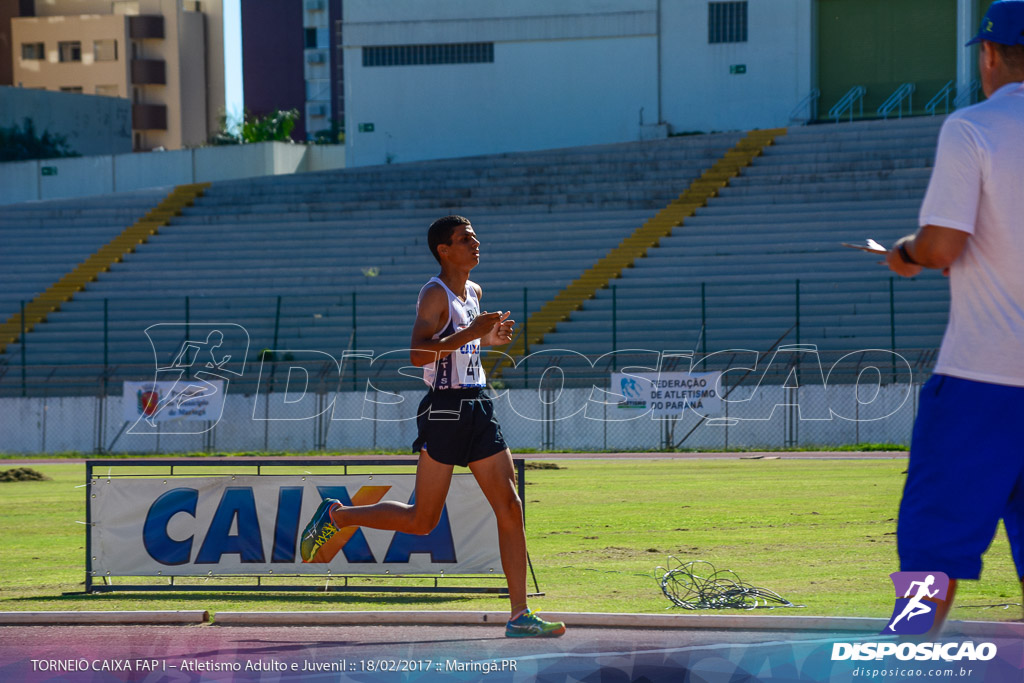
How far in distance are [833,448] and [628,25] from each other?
23.2m

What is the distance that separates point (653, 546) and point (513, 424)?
15.3 metres

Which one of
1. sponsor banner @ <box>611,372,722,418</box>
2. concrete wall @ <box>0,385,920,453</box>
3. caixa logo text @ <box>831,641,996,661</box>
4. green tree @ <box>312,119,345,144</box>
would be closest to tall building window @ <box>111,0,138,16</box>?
green tree @ <box>312,119,345,144</box>

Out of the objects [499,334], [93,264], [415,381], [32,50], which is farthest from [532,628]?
[32,50]

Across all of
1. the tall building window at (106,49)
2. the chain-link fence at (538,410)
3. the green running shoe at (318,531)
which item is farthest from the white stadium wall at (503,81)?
the tall building window at (106,49)

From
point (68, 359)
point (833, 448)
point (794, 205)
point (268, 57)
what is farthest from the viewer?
point (268, 57)

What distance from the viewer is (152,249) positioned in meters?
36.1

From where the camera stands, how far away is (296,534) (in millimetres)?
8508

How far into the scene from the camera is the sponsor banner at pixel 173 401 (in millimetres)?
26688

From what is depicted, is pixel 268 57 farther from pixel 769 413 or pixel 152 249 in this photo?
pixel 769 413

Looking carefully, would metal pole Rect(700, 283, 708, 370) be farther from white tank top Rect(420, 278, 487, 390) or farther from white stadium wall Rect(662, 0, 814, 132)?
white tank top Rect(420, 278, 487, 390)

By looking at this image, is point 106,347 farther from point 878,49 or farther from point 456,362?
point 878,49

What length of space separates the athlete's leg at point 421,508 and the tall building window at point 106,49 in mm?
78259

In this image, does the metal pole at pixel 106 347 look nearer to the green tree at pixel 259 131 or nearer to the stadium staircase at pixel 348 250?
the stadium staircase at pixel 348 250

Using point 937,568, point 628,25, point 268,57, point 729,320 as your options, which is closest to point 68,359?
point 729,320
